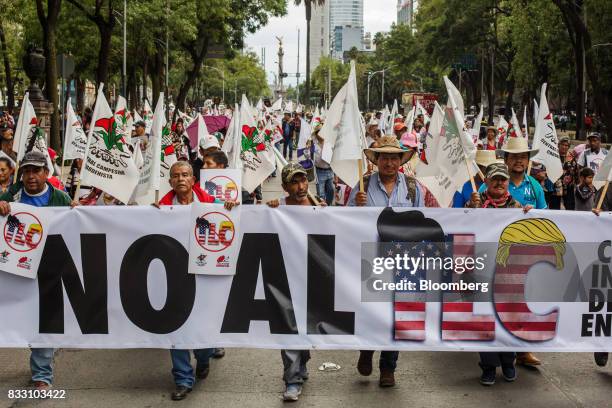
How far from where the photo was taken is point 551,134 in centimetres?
1000

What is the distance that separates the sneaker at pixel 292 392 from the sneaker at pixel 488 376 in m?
1.33

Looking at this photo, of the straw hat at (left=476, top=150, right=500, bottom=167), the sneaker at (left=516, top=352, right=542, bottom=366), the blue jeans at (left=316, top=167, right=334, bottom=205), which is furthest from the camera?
the blue jeans at (left=316, top=167, right=334, bottom=205)

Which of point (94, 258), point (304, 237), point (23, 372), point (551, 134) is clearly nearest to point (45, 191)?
point (94, 258)

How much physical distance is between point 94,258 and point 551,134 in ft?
19.4

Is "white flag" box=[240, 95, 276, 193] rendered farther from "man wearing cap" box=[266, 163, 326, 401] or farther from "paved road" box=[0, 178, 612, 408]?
"man wearing cap" box=[266, 163, 326, 401]

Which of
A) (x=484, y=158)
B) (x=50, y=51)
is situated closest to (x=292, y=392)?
(x=484, y=158)

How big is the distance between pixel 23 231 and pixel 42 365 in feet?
3.01

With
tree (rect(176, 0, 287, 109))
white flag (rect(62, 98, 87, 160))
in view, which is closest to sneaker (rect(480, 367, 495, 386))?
white flag (rect(62, 98, 87, 160))

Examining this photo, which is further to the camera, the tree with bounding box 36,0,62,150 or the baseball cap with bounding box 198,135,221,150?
the tree with bounding box 36,0,62,150

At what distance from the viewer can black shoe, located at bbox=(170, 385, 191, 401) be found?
5.79m

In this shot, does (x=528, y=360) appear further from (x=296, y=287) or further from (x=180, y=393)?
(x=180, y=393)

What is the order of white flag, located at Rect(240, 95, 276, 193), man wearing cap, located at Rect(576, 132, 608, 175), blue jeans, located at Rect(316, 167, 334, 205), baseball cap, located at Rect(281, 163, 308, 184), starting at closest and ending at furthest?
baseball cap, located at Rect(281, 163, 308, 184), white flag, located at Rect(240, 95, 276, 193), man wearing cap, located at Rect(576, 132, 608, 175), blue jeans, located at Rect(316, 167, 334, 205)

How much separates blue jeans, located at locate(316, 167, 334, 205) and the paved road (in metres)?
7.76

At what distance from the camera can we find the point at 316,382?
6250 millimetres
